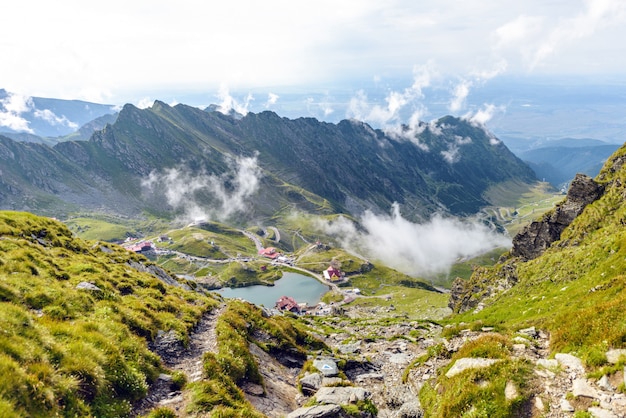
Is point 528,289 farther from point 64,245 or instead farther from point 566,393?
point 64,245

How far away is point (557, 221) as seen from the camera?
77.0 metres

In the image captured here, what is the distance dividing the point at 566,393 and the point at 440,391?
6.04 metres

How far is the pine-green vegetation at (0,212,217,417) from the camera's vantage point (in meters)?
11.3

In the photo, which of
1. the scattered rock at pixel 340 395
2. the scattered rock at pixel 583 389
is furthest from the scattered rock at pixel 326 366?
the scattered rock at pixel 583 389

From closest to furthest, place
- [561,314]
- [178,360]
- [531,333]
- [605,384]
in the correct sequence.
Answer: [605,384]
[178,360]
[531,333]
[561,314]

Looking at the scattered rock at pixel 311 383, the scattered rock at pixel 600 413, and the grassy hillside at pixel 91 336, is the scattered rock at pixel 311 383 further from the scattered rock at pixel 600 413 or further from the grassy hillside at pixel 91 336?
the scattered rock at pixel 600 413

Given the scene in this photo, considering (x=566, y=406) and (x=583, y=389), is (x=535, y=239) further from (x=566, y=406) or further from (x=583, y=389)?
(x=566, y=406)

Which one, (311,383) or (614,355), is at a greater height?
(614,355)

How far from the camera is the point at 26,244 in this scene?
31.9m

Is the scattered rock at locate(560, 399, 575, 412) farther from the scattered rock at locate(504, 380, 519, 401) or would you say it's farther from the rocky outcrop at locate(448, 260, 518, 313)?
the rocky outcrop at locate(448, 260, 518, 313)

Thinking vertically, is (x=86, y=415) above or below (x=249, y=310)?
above

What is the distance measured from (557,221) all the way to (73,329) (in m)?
91.0

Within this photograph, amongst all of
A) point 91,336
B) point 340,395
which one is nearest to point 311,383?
point 340,395

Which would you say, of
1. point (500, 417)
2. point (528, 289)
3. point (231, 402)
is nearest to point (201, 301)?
point (231, 402)
